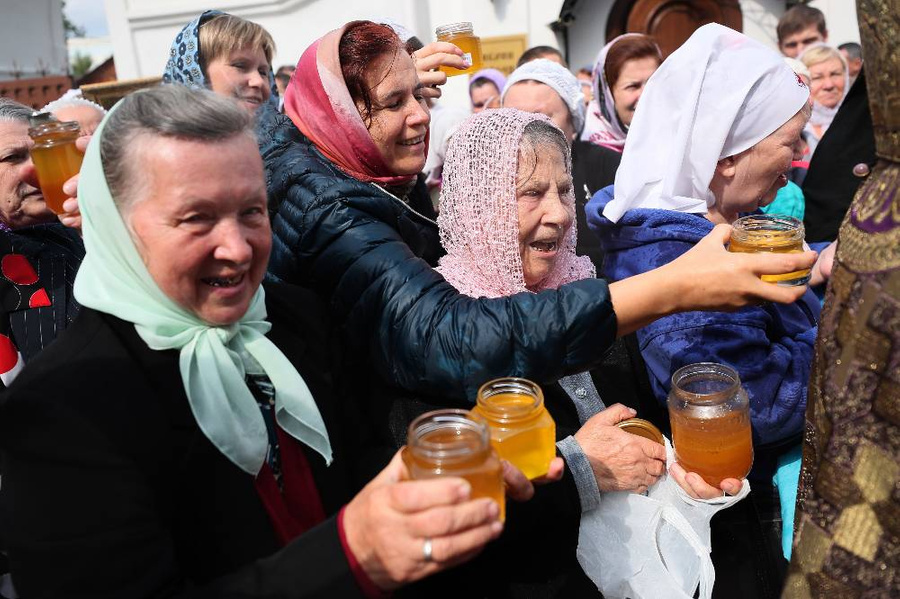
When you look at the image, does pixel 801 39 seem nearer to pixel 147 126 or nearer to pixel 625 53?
pixel 625 53

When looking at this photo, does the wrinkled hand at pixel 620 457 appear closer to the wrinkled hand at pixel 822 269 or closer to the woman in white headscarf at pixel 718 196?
the woman in white headscarf at pixel 718 196

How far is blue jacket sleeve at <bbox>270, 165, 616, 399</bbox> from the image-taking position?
1.86 metres

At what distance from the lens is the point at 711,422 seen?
6.58 ft

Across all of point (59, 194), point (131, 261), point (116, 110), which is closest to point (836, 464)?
point (131, 261)

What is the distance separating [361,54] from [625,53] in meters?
3.10

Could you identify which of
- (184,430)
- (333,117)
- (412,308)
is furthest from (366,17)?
(184,430)

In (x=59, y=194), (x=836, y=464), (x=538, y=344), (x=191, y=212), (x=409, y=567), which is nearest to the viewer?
(x=409, y=567)

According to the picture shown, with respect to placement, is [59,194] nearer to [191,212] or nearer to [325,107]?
[325,107]

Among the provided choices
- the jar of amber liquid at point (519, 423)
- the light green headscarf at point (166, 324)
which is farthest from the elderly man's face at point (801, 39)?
the light green headscarf at point (166, 324)

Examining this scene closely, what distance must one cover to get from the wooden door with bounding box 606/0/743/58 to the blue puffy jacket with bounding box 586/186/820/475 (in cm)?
1027

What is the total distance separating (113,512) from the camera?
1.41 meters

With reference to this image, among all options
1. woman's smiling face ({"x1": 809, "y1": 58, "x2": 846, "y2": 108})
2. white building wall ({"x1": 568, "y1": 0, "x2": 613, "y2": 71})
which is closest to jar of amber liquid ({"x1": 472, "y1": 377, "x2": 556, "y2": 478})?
woman's smiling face ({"x1": 809, "y1": 58, "x2": 846, "y2": 108})

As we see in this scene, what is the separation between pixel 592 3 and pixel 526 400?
11524 millimetres

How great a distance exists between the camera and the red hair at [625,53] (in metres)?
5.14
